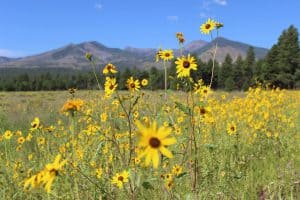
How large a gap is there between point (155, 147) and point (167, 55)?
1.70 m

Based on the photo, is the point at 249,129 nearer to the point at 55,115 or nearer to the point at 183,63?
the point at 183,63

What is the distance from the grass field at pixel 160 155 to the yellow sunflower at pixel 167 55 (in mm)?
265

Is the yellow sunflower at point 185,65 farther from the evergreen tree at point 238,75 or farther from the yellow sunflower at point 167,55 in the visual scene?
the evergreen tree at point 238,75

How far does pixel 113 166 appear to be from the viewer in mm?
3697

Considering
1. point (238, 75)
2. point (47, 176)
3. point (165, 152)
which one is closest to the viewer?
point (165, 152)

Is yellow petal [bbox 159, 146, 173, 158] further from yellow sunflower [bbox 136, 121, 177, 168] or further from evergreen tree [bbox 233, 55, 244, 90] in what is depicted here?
evergreen tree [bbox 233, 55, 244, 90]

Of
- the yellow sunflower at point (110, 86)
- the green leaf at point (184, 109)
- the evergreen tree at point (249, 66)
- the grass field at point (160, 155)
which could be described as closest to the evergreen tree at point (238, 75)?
the evergreen tree at point (249, 66)

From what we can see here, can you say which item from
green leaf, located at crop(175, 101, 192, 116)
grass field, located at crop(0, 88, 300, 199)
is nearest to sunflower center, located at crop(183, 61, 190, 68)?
grass field, located at crop(0, 88, 300, 199)

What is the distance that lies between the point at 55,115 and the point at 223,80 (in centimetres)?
4005

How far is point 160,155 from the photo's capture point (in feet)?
7.08

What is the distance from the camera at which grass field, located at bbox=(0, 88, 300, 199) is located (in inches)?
80.3

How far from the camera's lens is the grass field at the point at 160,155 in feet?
6.69

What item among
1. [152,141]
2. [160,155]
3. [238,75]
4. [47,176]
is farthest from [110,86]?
[238,75]

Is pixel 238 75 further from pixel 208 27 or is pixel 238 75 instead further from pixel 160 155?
pixel 160 155
